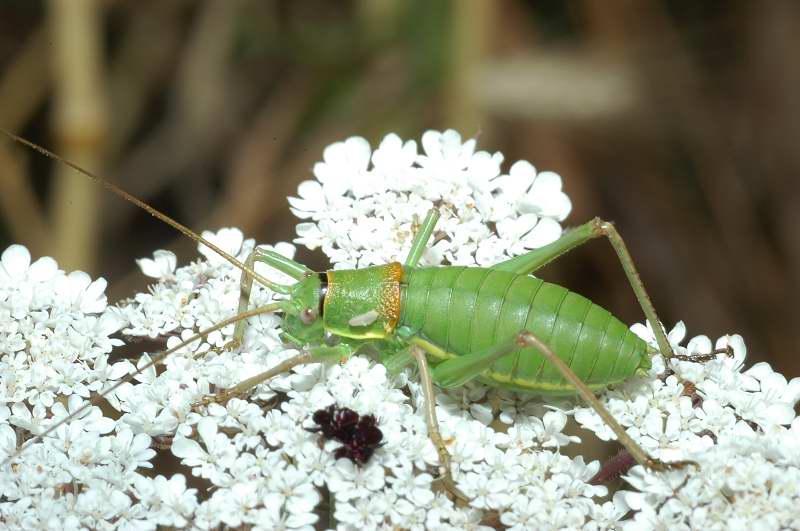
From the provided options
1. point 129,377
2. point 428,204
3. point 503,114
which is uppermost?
point 503,114

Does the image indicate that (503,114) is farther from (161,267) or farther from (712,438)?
(712,438)

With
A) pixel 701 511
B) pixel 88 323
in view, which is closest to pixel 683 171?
pixel 701 511

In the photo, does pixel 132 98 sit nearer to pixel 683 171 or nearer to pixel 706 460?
pixel 683 171

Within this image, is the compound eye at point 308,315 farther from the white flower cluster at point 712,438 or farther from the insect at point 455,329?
the white flower cluster at point 712,438

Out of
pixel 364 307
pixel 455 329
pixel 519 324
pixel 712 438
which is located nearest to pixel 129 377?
pixel 364 307

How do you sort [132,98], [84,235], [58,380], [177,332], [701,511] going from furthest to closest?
[132,98], [84,235], [177,332], [58,380], [701,511]

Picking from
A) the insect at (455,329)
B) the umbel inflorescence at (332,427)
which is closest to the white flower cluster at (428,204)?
the umbel inflorescence at (332,427)

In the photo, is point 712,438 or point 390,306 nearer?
point 712,438

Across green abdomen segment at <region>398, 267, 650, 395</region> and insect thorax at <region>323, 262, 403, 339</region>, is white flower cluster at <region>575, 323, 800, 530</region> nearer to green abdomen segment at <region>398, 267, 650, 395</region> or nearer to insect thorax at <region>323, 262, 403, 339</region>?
green abdomen segment at <region>398, 267, 650, 395</region>
